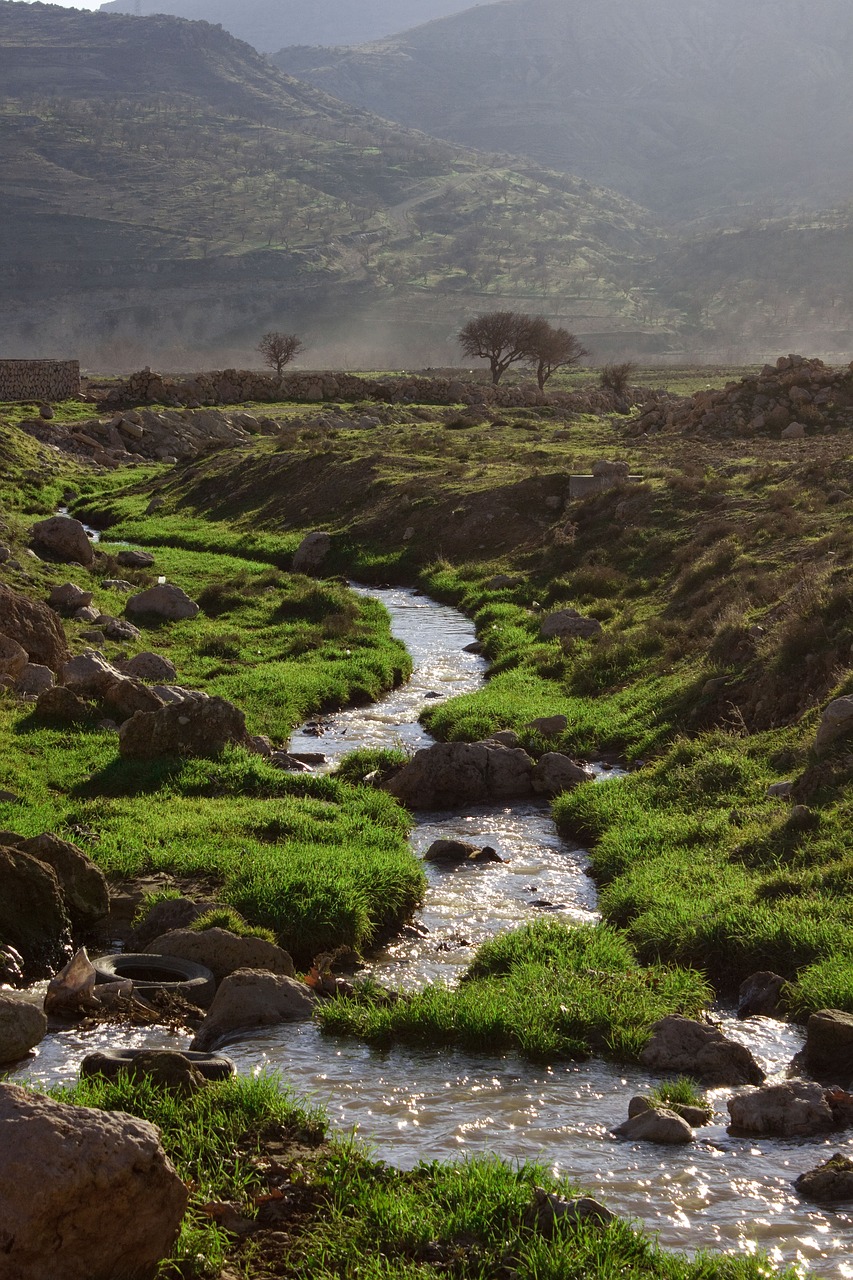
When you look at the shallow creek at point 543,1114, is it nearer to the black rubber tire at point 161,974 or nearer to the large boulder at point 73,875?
the black rubber tire at point 161,974

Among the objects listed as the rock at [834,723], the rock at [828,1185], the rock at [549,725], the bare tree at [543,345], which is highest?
the bare tree at [543,345]

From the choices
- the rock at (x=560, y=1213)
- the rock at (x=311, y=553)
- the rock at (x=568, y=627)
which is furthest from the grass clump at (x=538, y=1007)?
the rock at (x=311, y=553)

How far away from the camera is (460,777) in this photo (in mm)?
16312

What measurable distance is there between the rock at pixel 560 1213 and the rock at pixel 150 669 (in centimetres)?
1432

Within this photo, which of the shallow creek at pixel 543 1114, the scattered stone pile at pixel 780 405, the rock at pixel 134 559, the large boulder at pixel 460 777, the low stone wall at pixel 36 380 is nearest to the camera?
the shallow creek at pixel 543 1114

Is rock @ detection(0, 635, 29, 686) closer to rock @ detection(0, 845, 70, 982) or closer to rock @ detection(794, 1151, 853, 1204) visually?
rock @ detection(0, 845, 70, 982)

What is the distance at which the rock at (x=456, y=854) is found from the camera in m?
14.0

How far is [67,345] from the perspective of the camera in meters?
178

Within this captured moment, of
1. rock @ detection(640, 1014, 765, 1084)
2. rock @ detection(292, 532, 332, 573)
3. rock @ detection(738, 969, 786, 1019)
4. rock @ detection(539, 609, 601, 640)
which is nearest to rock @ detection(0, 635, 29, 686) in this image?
rock @ detection(539, 609, 601, 640)

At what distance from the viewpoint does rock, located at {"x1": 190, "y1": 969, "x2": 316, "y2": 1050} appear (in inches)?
369

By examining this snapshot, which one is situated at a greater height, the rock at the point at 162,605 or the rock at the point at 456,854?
the rock at the point at 162,605

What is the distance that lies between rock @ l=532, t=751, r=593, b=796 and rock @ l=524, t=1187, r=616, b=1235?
969cm

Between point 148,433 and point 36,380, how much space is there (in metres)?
15.2

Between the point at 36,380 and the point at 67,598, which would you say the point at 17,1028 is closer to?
the point at 67,598
